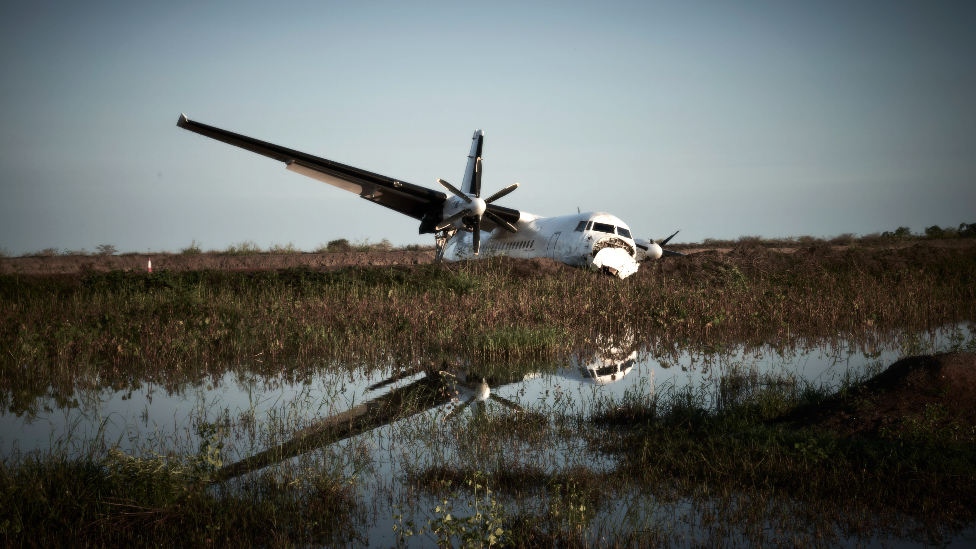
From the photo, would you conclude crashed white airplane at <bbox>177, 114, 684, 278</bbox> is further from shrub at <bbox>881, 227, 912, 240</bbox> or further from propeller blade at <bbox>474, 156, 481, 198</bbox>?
shrub at <bbox>881, 227, 912, 240</bbox>

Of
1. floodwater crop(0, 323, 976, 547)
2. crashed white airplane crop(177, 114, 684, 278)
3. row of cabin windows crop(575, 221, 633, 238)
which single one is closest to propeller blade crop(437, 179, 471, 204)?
crashed white airplane crop(177, 114, 684, 278)

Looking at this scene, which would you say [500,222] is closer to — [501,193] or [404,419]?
[501,193]

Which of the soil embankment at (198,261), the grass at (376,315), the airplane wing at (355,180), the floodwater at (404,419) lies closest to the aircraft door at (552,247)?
the grass at (376,315)

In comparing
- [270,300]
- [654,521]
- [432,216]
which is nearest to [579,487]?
[654,521]

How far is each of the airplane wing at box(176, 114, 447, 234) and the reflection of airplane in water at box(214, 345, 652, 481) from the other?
8285 mm

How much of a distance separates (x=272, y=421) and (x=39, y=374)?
392 cm

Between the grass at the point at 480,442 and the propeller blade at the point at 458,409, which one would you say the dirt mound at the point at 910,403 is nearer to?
the grass at the point at 480,442

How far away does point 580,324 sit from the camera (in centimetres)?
1062

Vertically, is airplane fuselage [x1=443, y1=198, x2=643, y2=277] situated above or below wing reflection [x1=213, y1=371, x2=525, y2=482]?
above

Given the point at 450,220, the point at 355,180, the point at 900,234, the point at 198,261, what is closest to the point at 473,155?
the point at 450,220

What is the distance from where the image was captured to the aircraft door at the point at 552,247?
65.7 feet

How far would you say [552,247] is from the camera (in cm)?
2019

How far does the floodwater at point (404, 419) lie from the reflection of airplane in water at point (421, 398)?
0.08 feet

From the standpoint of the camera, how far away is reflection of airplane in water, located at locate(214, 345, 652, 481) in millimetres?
4246
